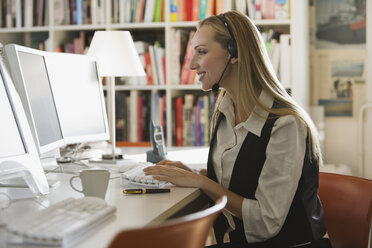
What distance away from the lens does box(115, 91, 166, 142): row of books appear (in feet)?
11.5

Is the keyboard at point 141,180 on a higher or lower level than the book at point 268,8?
lower

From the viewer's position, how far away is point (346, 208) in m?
1.64

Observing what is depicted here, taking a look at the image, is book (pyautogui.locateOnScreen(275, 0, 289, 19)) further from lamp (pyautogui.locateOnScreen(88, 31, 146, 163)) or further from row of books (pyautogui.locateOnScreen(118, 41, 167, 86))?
lamp (pyautogui.locateOnScreen(88, 31, 146, 163))

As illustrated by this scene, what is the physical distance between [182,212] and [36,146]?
0.47 meters

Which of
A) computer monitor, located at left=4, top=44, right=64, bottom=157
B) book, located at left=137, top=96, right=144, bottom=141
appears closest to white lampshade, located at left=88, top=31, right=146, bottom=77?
computer monitor, located at left=4, top=44, right=64, bottom=157

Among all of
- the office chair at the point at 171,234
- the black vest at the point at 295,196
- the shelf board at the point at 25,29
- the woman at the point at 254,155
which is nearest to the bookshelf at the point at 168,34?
the shelf board at the point at 25,29

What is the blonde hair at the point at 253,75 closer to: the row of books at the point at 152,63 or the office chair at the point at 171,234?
the office chair at the point at 171,234

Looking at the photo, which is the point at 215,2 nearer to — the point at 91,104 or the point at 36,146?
the point at 91,104

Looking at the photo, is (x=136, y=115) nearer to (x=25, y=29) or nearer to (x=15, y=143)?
(x=25, y=29)

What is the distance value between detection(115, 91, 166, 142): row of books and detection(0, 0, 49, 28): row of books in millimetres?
729

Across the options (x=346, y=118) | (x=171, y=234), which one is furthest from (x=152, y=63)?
(x=171, y=234)

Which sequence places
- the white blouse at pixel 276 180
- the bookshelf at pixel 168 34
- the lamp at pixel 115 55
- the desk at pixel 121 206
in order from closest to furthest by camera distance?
the desk at pixel 121 206
the white blouse at pixel 276 180
the lamp at pixel 115 55
the bookshelf at pixel 168 34

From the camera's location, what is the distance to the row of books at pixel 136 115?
3520 millimetres

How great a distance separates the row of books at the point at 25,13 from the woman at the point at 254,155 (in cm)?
214
